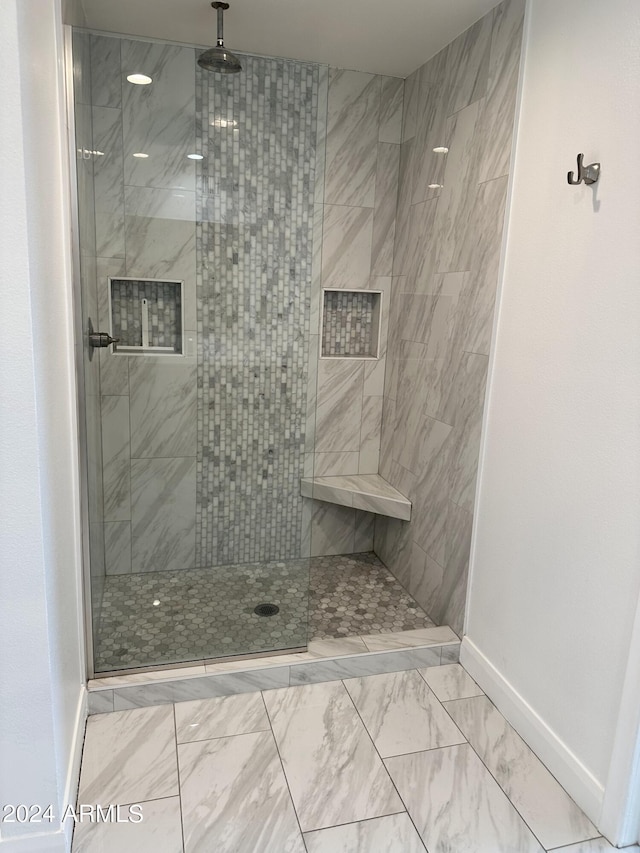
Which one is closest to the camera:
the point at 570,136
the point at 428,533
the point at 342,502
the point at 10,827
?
the point at 10,827

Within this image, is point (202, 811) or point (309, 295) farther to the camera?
point (309, 295)

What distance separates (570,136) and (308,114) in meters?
0.89

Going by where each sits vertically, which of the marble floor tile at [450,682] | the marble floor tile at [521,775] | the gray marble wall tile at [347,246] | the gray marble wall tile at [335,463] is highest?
the gray marble wall tile at [347,246]

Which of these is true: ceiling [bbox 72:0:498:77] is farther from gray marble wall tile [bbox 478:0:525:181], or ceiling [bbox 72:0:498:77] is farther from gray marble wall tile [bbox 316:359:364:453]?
gray marble wall tile [bbox 316:359:364:453]

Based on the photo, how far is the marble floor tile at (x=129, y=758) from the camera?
178cm

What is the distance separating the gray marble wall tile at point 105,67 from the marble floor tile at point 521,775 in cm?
242

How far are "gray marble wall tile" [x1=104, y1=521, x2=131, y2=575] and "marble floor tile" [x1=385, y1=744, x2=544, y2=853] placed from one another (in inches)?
46.7

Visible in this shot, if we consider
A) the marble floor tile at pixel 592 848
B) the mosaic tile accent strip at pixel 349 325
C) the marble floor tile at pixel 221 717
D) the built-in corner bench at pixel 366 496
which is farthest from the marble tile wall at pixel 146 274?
the marble floor tile at pixel 592 848

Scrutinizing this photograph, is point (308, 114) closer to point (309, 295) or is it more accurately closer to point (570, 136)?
point (309, 295)

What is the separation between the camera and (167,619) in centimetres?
235

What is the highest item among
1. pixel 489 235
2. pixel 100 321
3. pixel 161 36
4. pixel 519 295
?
pixel 161 36

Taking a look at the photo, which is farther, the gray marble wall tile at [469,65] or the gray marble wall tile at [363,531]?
the gray marble wall tile at [363,531]

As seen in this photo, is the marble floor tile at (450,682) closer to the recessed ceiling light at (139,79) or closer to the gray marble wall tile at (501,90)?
the gray marble wall tile at (501,90)

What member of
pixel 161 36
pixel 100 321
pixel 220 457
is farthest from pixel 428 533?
pixel 161 36
